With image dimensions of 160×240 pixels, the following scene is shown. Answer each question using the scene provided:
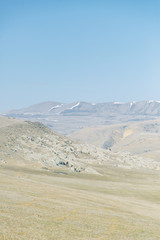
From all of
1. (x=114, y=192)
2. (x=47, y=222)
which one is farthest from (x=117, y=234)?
(x=114, y=192)

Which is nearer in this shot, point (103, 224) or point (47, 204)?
point (103, 224)

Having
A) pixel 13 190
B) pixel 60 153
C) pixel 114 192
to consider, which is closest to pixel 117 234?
pixel 13 190

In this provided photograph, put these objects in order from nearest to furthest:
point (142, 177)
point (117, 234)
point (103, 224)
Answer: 1. point (117, 234)
2. point (103, 224)
3. point (142, 177)

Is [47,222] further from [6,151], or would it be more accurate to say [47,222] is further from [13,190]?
[6,151]

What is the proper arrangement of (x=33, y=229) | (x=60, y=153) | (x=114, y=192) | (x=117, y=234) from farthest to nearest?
(x=60, y=153) → (x=114, y=192) → (x=117, y=234) → (x=33, y=229)

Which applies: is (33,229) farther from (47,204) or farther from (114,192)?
(114,192)

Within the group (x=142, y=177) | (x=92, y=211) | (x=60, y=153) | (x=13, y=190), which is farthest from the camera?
(x=60, y=153)

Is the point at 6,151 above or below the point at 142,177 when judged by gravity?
above

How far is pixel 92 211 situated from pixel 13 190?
64.4 feet

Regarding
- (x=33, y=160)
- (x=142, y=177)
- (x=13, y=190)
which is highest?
(x=13, y=190)

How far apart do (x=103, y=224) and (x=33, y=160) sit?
127 metres

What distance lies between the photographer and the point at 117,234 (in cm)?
A: 4153

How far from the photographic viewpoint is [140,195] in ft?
346

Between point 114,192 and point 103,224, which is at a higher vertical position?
point 103,224
